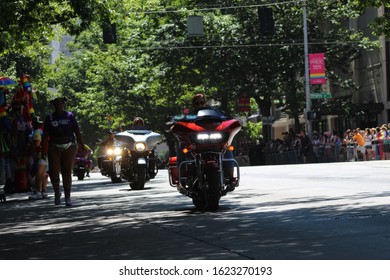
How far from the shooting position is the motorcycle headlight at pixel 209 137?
1330 centimetres

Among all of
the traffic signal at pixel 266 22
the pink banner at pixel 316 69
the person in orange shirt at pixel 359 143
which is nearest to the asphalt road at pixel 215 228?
the traffic signal at pixel 266 22

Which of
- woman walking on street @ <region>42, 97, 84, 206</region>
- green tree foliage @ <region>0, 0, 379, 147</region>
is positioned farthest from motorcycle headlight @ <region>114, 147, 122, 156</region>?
green tree foliage @ <region>0, 0, 379, 147</region>

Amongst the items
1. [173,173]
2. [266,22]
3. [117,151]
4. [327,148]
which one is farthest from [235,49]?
[173,173]

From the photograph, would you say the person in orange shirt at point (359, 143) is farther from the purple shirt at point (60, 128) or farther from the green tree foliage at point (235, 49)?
the purple shirt at point (60, 128)

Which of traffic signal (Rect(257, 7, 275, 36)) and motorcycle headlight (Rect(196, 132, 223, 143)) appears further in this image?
traffic signal (Rect(257, 7, 275, 36))

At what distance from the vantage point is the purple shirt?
16859 mm

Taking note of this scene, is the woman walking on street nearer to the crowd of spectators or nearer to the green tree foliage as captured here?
the crowd of spectators

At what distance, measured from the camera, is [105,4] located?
28297 millimetres

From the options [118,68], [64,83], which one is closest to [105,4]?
[118,68]

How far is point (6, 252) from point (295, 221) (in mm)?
3216

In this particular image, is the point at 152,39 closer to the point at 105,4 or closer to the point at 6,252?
the point at 105,4

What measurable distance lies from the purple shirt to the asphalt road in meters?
1.14

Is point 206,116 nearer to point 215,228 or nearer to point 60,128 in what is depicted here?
point 215,228

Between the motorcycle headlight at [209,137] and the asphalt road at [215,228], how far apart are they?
0.94 m
